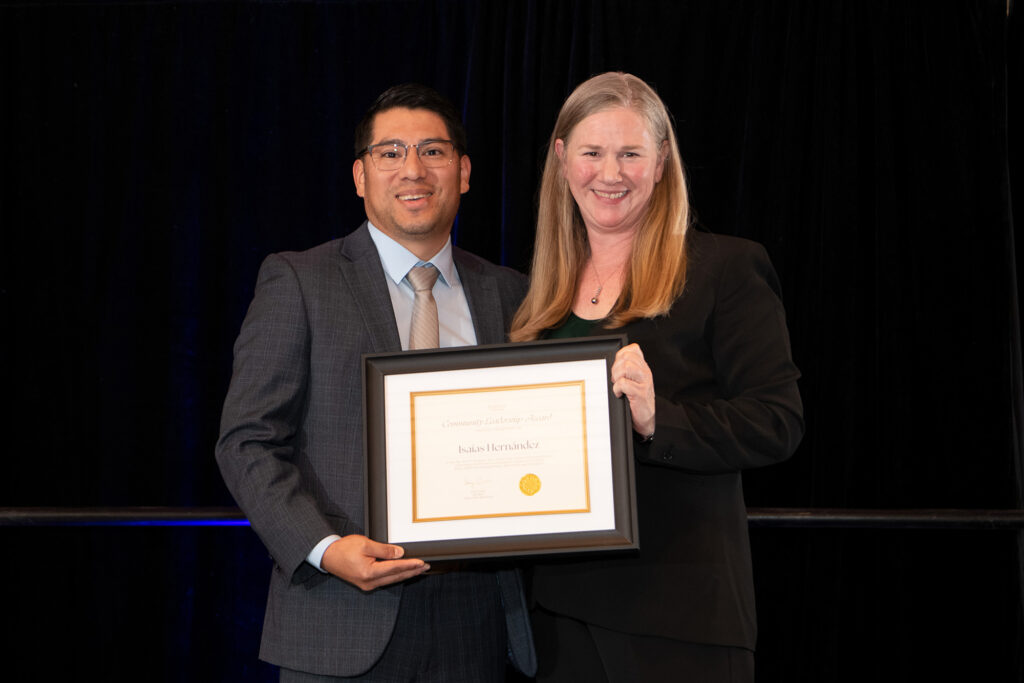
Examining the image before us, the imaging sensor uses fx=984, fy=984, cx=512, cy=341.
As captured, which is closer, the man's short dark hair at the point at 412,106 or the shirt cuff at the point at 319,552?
the shirt cuff at the point at 319,552

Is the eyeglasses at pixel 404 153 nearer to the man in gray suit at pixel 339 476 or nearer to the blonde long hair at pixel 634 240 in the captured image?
the man in gray suit at pixel 339 476

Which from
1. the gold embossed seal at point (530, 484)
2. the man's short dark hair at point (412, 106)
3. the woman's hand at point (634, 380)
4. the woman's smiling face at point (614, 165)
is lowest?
the gold embossed seal at point (530, 484)

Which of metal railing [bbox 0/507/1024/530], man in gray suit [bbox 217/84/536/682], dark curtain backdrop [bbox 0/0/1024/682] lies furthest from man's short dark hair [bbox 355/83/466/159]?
metal railing [bbox 0/507/1024/530]

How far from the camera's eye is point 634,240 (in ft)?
6.38

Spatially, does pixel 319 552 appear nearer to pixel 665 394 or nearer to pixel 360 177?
pixel 665 394

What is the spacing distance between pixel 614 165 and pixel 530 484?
0.63 m

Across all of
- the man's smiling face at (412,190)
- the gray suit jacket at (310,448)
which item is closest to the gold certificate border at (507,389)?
the gray suit jacket at (310,448)

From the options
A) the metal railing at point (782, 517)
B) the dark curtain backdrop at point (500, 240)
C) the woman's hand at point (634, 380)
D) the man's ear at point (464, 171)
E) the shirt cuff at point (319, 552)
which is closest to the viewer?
the woman's hand at point (634, 380)

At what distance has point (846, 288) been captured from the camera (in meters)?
2.81

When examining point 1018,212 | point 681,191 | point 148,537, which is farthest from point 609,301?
point 148,537

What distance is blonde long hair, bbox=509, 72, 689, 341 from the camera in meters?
1.82

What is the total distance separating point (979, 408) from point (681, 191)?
1408 millimetres

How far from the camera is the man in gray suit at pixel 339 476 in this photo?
1.82 meters

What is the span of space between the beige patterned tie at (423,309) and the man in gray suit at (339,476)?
18 mm
